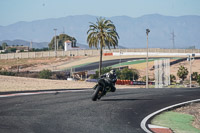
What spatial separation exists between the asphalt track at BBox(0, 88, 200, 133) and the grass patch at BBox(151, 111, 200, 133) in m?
0.61

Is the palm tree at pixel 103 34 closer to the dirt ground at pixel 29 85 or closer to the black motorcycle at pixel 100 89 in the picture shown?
the dirt ground at pixel 29 85

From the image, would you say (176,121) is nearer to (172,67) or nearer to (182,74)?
(182,74)

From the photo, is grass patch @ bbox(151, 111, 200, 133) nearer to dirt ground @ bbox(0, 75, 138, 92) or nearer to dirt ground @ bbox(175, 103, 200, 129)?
dirt ground @ bbox(175, 103, 200, 129)

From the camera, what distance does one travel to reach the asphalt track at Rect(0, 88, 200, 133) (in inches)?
381

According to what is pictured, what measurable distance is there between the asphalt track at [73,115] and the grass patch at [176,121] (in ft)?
1.99

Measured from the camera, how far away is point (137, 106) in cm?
1541

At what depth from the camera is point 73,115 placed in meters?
12.0

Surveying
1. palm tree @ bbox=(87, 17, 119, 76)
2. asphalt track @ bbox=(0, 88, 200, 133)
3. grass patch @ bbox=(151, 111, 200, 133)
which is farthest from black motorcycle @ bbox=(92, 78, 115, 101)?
palm tree @ bbox=(87, 17, 119, 76)

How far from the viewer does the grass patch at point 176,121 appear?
1103 centimetres

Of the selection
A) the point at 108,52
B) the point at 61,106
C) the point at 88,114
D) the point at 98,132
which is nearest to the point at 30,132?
A: the point at 98,132

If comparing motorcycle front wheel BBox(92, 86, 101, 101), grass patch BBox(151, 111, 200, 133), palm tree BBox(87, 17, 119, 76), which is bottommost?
grass patch BBox(151, 111, 200, 133)

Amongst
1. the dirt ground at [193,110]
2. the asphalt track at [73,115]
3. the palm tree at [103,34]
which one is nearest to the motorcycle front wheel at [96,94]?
the asphalt track at [73,115]

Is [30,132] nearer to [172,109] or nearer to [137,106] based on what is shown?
[137,106]

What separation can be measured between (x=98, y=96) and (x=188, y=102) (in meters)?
4.55
